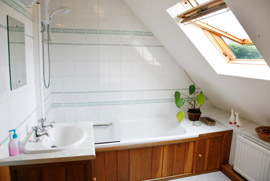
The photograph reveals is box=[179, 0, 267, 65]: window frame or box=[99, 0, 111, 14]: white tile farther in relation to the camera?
box=[99, 0, 111, 14]: white tile

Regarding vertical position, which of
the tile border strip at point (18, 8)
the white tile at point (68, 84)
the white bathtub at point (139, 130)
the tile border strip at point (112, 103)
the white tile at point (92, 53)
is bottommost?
the white bathtub at point (139, 130)

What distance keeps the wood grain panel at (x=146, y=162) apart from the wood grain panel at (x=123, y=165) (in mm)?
198

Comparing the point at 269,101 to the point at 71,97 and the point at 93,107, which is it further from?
the point at 71,97

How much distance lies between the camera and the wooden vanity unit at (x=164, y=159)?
2.33m

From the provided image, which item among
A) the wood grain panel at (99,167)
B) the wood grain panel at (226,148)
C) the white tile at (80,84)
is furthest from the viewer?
the white tile at (80,84)

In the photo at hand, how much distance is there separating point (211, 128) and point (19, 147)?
231cm

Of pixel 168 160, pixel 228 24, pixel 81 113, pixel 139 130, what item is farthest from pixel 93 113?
pixel 228 24

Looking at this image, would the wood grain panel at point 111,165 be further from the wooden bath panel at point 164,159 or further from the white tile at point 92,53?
the white tile at point 92,53

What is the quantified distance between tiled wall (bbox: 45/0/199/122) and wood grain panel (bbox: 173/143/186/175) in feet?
2.76

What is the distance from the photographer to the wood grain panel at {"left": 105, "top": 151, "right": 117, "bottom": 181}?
91.0 inches

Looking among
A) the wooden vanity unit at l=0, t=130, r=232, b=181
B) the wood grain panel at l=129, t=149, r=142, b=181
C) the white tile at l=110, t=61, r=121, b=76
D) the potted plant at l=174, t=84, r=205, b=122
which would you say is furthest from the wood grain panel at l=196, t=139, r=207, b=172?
the white tile at l=110, t=61, r=121, b=76

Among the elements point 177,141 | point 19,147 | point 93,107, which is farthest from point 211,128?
point 19,147

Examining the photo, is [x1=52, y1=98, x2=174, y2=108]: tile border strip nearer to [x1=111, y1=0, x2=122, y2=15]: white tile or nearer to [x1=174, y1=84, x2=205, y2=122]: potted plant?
[x1=174, y1=84, x2=205, y2=122]: potted plant

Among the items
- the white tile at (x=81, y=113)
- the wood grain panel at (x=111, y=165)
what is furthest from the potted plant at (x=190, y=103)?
the white tile at (x=81, y=113)
